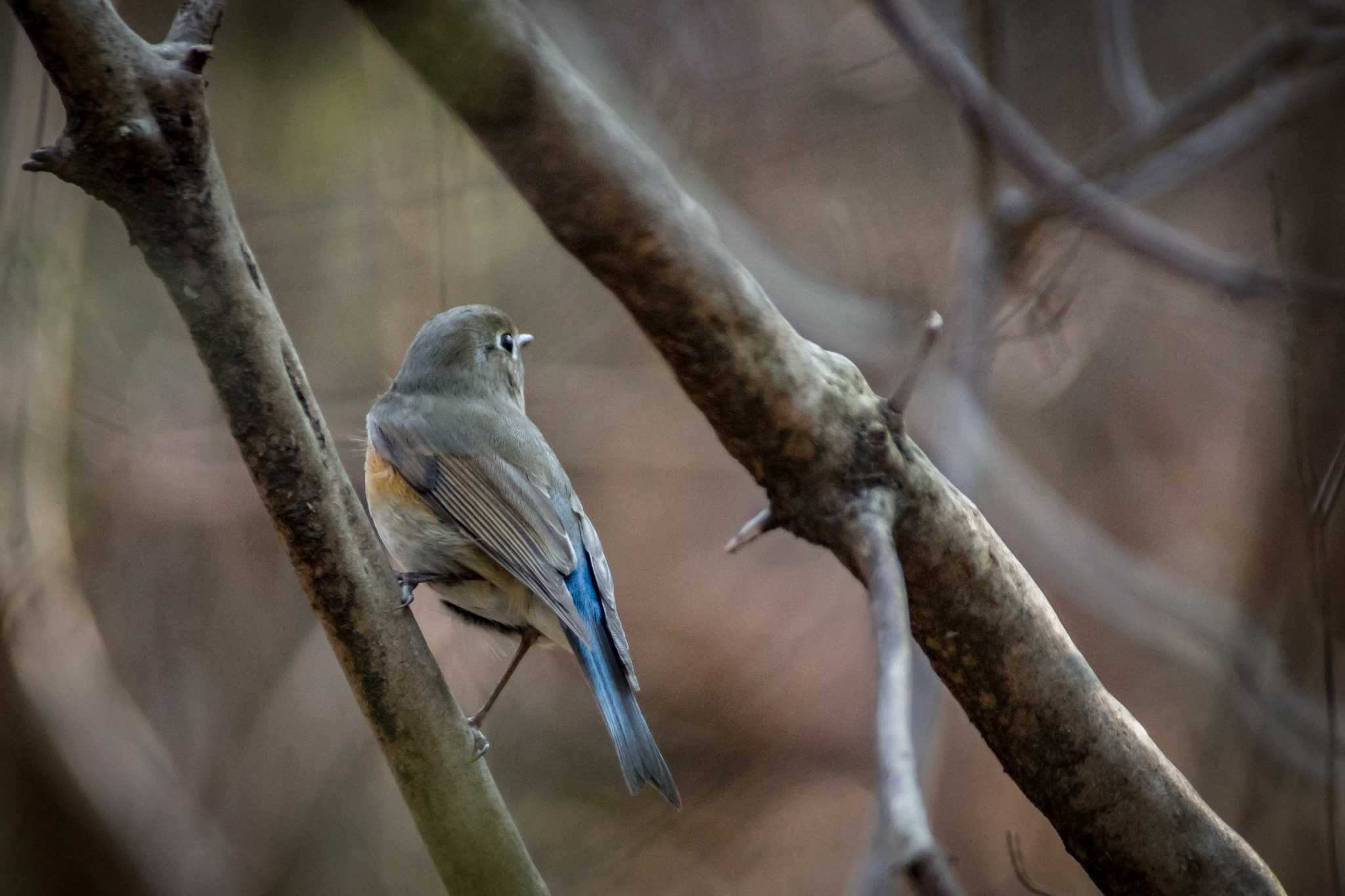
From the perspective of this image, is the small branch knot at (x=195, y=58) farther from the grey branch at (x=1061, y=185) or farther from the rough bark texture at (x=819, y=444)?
the grey branch at (x=1061, y=185)

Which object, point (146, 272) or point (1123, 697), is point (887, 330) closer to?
point (1123, 697)

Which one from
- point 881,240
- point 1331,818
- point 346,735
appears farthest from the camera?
point 881,240

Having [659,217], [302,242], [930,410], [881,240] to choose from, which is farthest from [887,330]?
[659,217]

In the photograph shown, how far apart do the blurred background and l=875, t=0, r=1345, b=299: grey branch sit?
418mm

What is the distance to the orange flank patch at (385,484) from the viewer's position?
2930 mm

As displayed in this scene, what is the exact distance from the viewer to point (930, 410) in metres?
4.82

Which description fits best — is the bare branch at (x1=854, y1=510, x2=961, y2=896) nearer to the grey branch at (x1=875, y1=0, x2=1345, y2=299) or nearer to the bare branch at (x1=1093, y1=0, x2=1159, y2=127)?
the grey branch at (x1=875, y1=0, x2=1345, y2=299)

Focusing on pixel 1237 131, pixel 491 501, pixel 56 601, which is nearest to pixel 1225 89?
pixel 1237 131

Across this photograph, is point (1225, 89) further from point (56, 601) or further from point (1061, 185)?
point (56, 601)

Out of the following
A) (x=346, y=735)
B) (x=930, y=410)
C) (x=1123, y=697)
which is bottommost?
(x=1123, y=697)

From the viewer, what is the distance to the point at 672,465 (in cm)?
640

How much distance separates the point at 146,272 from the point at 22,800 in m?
2.44

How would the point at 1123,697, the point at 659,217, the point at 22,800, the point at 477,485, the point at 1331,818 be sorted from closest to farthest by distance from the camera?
1. the point at 659,217
2. the point at 1331,818
3. the point at 477,485
4. the point at 22,800
5. the point at 1123,697

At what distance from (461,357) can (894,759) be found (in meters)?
2.29
